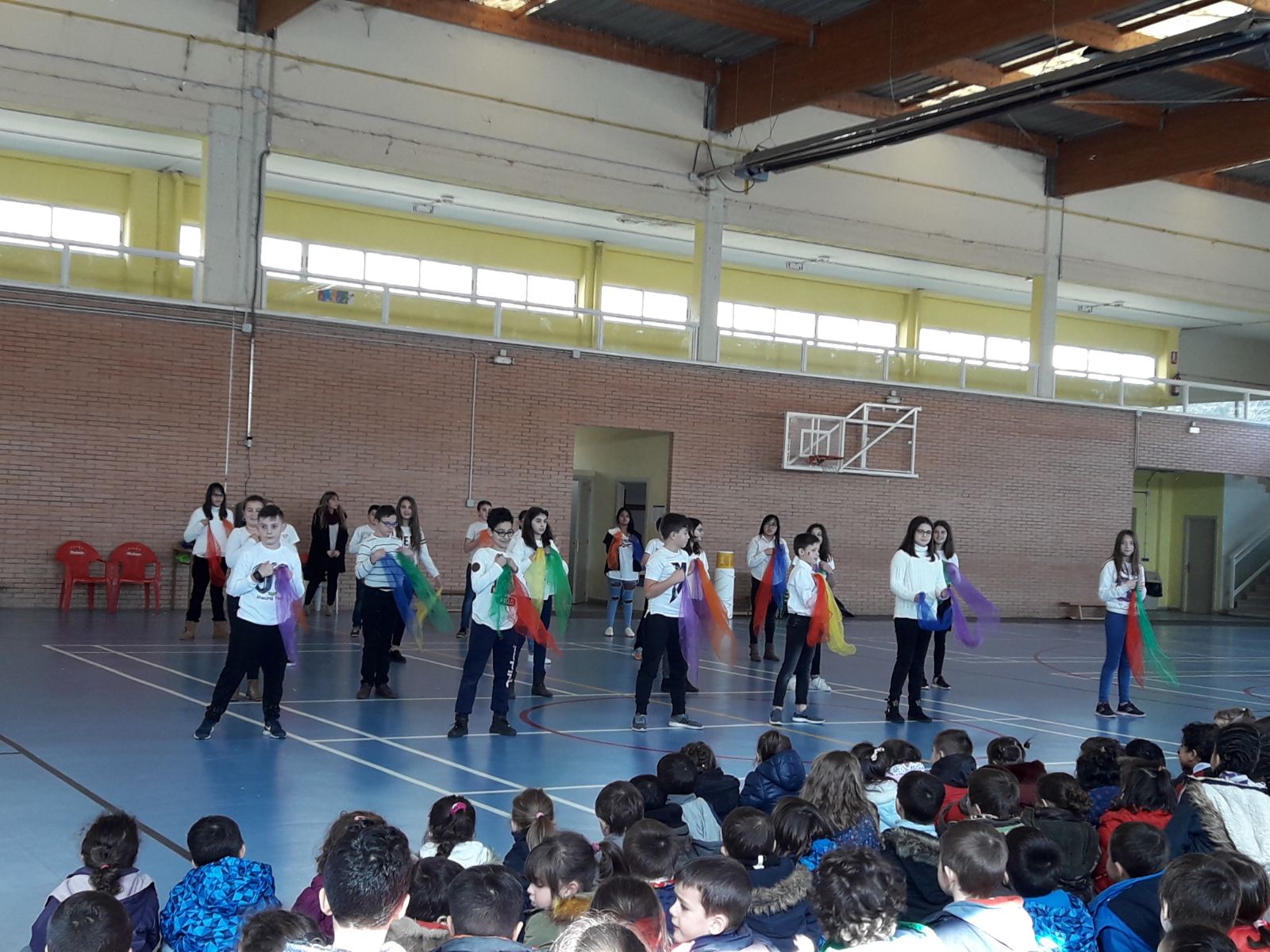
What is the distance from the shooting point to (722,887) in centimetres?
343

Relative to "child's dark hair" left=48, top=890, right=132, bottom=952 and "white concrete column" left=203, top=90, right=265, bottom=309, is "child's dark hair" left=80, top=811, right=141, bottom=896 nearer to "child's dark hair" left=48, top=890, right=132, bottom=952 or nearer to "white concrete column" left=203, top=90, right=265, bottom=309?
"child's dark hair" left=48, top=890, right=132, bottom=952

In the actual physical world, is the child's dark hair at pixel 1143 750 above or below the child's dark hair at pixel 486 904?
below

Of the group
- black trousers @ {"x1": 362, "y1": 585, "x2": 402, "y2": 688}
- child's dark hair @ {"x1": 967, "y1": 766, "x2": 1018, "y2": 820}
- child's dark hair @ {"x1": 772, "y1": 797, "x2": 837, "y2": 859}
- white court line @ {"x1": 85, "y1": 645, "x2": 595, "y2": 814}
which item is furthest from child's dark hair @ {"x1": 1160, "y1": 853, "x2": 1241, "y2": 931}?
black trousers @ {"x1": 362, "y1": 585, "x2": 402, "y2": 688}

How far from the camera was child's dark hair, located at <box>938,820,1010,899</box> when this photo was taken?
394 centimetres

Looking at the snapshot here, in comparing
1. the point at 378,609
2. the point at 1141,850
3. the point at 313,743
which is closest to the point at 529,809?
the point at 1141,850

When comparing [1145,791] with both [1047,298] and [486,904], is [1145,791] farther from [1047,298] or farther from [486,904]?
[1047,298]

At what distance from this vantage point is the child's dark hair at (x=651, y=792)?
5664 mm

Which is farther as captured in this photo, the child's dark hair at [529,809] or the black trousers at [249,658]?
the black trousers at [249,658]

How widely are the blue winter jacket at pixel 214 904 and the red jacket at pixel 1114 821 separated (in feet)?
11.1

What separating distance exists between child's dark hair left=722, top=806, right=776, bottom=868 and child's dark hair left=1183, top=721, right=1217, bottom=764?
300 cm

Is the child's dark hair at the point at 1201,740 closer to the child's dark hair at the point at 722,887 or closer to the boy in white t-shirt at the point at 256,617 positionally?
the child's dark hair at the point at 722,887

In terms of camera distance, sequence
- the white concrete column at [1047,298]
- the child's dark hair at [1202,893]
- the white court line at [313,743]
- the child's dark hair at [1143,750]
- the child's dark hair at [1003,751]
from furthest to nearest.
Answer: the white concrete column at [1047,298] → the white court line at [313,743] → the child's dark hair at [1143,750] → the child's dark hair at [1003,751] → the child's dark hair at [1202,893]

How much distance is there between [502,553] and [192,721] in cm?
277

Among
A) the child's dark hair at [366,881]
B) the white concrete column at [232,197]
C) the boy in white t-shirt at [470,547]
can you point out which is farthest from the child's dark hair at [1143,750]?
the white concrete column at [232,197]
